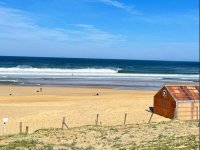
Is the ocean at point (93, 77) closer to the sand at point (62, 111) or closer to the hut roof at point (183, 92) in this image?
the sand at point (62, 111)

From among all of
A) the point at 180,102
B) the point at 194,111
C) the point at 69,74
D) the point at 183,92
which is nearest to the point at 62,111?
the point at 180,102

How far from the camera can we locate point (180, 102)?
2506 cm

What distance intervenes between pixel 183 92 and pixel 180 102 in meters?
1.26

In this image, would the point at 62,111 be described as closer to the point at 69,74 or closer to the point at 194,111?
the point at 194,111

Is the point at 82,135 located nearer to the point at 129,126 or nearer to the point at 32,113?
the point at 129,126

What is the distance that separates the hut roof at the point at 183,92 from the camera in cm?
2545

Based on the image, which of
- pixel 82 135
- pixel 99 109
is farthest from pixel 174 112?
pixel 82 135

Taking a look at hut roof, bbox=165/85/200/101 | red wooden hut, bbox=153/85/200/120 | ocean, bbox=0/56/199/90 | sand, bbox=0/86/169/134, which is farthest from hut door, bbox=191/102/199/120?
ocean, bbox=0/56/199/90

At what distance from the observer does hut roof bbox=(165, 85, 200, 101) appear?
25447 mm

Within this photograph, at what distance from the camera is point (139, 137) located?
725 inches

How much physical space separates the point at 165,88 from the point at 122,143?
10135 mm

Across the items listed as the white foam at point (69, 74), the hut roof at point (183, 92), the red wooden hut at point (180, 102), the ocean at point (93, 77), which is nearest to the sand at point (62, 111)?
the red wooden hut at point (180, 102)

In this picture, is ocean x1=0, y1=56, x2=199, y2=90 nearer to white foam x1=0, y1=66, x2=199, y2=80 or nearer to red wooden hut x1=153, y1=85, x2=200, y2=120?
white foam x1=0, y1=66, x2=199, y2=80

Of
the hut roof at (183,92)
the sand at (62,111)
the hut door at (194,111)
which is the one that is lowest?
the sand at (62,111)
